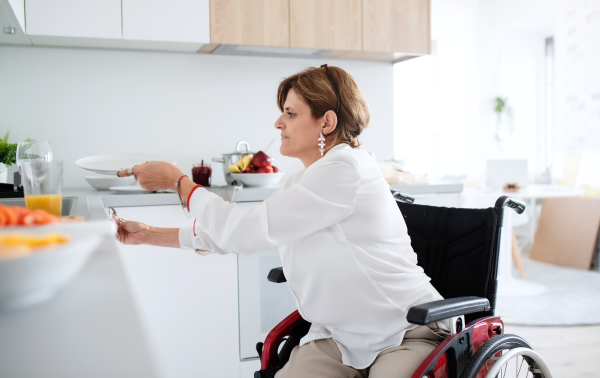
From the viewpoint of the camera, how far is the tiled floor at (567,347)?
257 centimetres

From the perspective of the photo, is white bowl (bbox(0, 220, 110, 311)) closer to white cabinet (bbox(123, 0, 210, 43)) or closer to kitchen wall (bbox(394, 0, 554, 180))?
white cabinet (bbox(123, 0, 210, 43))

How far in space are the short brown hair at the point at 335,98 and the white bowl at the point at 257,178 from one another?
3.34ft

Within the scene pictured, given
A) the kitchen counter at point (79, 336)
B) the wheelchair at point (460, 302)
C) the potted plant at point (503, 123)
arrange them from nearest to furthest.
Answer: the kitchen counter at point (79, 336) → the wheelchair at point (460, 302) → the potted plant at point (503, 123)

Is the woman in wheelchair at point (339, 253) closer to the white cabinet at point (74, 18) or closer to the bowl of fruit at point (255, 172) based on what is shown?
the bowl of fruit at point (255, 172)

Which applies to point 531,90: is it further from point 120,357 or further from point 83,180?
point 120,357

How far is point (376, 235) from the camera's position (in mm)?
1347

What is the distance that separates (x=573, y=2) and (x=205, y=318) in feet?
19.1

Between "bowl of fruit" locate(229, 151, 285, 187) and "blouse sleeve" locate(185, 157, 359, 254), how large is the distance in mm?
1183

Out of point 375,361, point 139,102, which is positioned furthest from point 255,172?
point 375,361

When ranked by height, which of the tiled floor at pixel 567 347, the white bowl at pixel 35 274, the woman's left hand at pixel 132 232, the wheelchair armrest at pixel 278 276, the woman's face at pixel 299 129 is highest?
the woman's face at pixel 299 129

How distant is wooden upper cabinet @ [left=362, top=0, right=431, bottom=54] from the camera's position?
117 inches

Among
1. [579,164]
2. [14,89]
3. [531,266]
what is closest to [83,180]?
[14,89]

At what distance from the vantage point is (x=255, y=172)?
2.58 m

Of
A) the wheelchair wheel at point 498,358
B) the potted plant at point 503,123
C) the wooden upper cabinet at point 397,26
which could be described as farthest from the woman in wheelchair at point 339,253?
the potted plant at point 503,123
